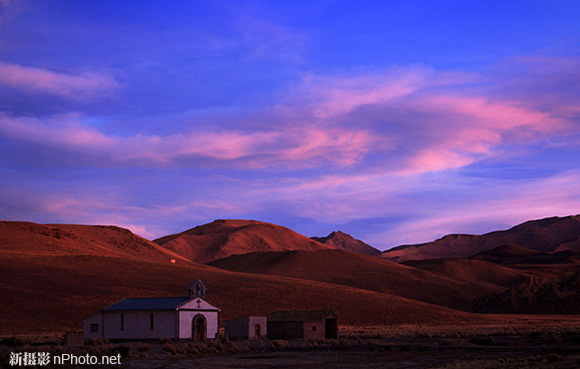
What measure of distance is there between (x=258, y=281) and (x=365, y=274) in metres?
43.9

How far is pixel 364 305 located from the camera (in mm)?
89312

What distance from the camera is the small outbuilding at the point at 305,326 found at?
55.2m

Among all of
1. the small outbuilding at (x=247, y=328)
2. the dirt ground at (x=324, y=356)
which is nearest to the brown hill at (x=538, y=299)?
the small outbuilding at (x=247, y=328)

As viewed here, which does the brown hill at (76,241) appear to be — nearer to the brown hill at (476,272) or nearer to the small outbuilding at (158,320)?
the small outbuilding at (158,320)

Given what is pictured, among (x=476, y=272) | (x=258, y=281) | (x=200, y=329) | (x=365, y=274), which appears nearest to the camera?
(x=200, y=329)

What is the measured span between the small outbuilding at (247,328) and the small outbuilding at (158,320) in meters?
2.79

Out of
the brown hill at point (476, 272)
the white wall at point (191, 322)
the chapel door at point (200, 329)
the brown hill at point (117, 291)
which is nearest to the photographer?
the white wall at point (191, 322)

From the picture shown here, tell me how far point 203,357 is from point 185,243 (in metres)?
Result: 154

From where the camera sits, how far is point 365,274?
137 meters

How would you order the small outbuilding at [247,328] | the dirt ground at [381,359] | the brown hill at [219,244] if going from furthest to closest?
the brown hill at [219,244], the small outbuilding at [247,328], the dirt ground at [381,359]

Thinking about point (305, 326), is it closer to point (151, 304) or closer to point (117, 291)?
point (151, 304)

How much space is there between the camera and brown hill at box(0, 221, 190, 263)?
4051 inches

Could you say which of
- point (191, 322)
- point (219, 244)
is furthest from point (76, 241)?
point (219, 244)

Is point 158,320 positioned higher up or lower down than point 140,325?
higher up
